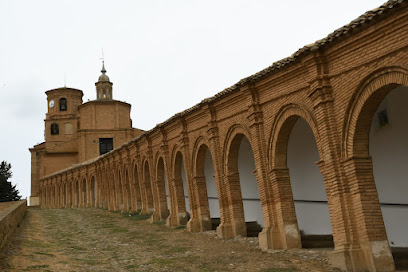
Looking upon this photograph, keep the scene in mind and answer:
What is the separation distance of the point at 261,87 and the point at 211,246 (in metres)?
5.29

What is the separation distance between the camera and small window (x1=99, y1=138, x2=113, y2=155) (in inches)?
1874

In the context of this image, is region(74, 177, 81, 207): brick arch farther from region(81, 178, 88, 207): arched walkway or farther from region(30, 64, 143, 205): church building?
region(30, 64, 143, 205): church building

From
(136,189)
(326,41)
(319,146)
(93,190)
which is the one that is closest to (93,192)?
(93,190)

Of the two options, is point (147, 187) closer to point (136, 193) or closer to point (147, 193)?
point (147, 193)

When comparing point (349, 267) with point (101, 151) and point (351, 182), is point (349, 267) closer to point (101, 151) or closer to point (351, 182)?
point (351, 182)

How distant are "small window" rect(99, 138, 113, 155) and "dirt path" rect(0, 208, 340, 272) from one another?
94.4ft

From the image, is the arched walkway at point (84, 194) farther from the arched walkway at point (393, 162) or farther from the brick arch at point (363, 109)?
the brick arch at point (363, 109)

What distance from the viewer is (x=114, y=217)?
24.6 meters

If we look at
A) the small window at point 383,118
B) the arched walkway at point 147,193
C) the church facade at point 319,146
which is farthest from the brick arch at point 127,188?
the small window at point 383,118

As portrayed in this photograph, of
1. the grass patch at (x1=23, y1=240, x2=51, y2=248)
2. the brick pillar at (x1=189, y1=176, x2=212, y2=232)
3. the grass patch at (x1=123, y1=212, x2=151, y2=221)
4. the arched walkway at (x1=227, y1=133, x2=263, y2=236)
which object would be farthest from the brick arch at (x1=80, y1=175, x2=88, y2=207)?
the grass patch at (x1=23, y1=240, x2=51, y2=248)

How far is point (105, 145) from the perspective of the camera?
47688mm

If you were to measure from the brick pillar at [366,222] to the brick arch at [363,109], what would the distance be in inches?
11.7

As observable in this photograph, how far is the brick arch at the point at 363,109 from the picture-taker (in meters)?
9.15

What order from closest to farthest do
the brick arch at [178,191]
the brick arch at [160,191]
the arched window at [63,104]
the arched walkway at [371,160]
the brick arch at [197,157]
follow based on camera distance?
1. the arched walkway at [371,160]
2. the brick arch at [197,157]
3. the brick arch at [178,191]
4. the brick arch at [160,191]
5. the arched window at [63,104]
